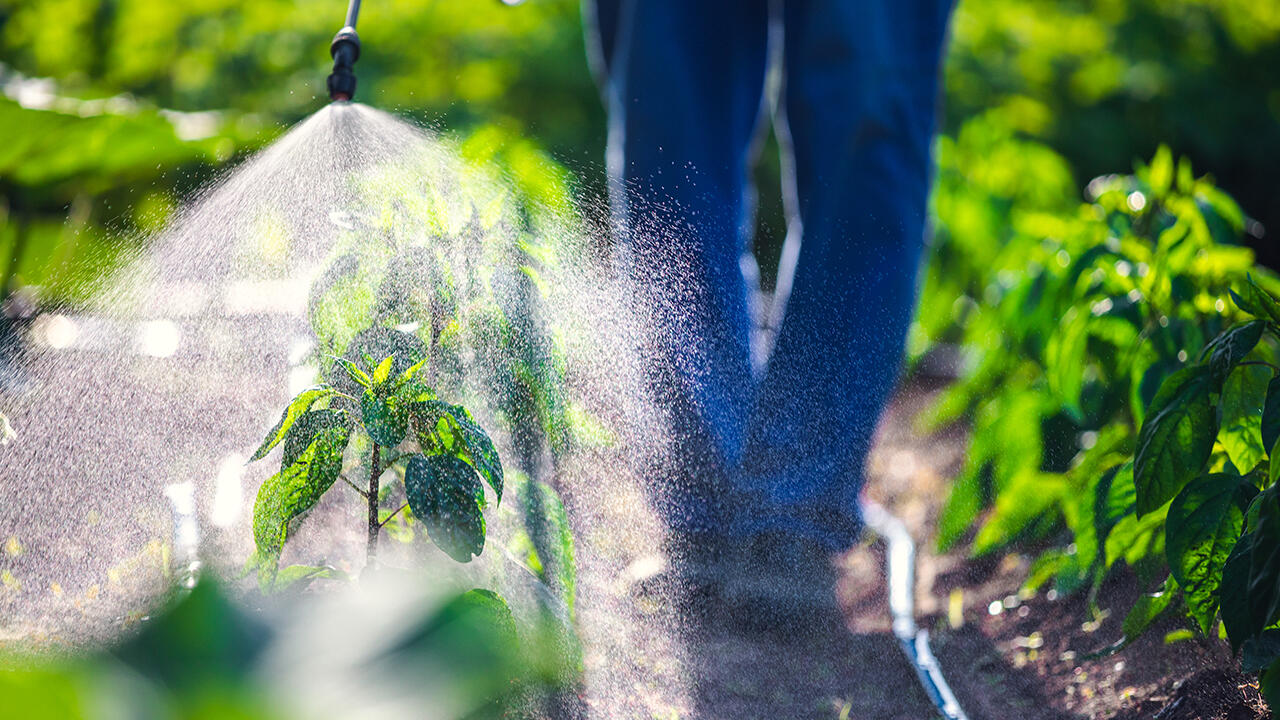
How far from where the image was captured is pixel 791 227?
2256mm

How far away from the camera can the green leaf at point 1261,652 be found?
35.9 inches

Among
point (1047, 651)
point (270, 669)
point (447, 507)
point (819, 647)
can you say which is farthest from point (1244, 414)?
point (270, 669)

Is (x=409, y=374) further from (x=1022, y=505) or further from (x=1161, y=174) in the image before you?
(x=1161, y=174)

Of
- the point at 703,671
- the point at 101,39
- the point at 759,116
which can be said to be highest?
the point at 101,39

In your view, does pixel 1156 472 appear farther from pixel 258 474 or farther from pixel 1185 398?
pixel 258 474

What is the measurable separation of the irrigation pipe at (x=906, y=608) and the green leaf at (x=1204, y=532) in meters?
0.33

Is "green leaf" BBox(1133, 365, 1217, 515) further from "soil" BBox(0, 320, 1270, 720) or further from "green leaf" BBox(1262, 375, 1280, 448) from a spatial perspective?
"soil" BBox(0, 320, 1270, 720)

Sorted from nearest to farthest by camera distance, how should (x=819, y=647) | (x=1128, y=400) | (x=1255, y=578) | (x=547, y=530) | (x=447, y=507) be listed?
(x=1255, y=578) → (x=447, y=507) → (x=547, y=530) → (x=819, y=647) → (x=1128, y=400)

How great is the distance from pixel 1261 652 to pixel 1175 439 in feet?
0.72

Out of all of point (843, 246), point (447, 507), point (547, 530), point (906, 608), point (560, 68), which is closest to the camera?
point (447, 507)

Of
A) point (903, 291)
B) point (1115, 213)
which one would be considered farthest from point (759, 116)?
point (1115, 213)

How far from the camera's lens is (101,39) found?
421cm

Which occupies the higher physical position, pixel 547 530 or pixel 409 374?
pixel 409 374

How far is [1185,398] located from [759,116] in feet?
4.45
